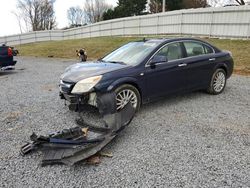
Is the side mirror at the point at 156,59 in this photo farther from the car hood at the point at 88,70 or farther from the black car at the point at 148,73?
the car hood at the point at 88,70

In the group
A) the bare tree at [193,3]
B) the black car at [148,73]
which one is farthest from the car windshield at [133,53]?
the bare tree at [193,3]

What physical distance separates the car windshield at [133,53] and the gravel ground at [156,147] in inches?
43.6

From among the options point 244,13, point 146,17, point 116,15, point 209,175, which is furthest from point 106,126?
point 116,15

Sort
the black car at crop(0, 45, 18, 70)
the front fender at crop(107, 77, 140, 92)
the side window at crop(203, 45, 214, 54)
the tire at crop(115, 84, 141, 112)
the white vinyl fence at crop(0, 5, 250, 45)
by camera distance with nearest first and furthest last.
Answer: the front fender at crop(107, 77, 140, 92) → the tire at crop(115, 84, 141, 112) → the side window at crop(203, 45, 214, 54) → the black car at crop(0, 45, 18, 70) → the white vinyl fence at crop(0, 5, 250, 45)

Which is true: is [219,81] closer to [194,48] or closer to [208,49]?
[208,49]

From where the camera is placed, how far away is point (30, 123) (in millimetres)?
4543

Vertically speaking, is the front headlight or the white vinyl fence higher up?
the white vinyl fence

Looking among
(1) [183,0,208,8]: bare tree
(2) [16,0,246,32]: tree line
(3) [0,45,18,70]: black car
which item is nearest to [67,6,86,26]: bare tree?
(2) [16,0,246,32]: tree line

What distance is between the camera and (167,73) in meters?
5.16

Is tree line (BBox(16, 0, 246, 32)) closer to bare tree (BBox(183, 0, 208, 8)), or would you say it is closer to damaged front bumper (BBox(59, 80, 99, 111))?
bare tree (BBox(183, 0, 208, 8))

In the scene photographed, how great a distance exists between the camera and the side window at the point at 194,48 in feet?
18.8

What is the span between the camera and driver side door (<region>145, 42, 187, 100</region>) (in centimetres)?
495

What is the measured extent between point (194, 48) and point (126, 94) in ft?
7.69

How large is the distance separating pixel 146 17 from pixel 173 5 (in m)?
15.6
